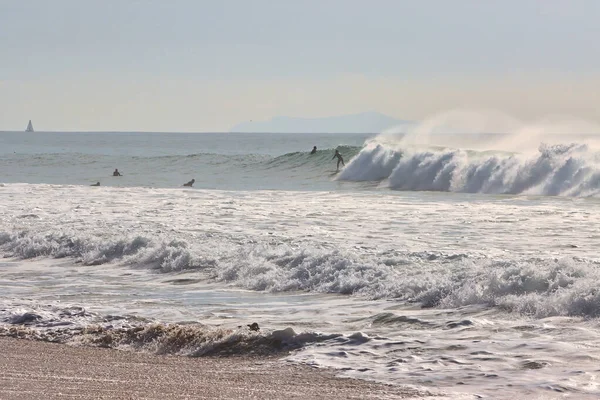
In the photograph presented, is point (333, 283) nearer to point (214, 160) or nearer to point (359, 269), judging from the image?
point (359, 269)

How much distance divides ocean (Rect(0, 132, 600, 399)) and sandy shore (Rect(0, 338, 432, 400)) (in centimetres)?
28

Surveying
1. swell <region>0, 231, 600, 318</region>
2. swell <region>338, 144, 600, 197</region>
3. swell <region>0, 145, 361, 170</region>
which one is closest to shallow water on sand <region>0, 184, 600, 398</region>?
swell <region>0, 231, 600, 318</region>

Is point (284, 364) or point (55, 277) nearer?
point (284, 364)

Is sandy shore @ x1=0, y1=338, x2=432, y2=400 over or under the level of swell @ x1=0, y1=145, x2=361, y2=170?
under

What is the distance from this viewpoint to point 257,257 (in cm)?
1249

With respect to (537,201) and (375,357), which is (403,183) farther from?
(375,357)

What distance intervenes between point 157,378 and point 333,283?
460 cm

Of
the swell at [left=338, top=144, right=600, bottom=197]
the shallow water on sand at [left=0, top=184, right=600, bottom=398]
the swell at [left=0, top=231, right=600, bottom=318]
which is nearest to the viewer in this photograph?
the shallow water on sand at [left=0, top=184, right=600, bottom=398]

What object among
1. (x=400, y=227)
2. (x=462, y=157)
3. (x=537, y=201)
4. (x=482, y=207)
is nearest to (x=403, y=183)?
(x=462, y=157)

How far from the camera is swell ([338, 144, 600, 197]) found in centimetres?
2769

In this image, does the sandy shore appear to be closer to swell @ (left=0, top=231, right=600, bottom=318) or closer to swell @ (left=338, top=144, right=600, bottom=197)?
swell @ (left=0, top=231, right=600, bottom=318)

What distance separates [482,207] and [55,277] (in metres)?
12.0

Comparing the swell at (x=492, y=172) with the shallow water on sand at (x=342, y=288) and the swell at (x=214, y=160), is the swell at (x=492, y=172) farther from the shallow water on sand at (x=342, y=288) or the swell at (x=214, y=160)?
the shallow water on sand at (x=342, y=288)

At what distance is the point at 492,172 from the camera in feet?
101
